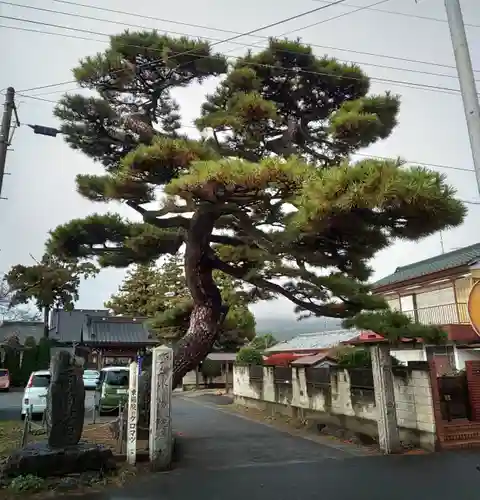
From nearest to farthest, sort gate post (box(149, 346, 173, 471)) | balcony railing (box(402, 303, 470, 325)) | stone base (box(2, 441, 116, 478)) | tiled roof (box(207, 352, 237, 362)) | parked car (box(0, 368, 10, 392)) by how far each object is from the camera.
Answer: stone base (box(2, 441, 116, 478))
gate post (box(149, 346, 173, 471))
balcony railing (box(402, 303, 470, 325))
parked car (box(0, 368, 10, 392))
tiled roof (box(207, 352, 237, 362))

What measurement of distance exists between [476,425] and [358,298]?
3730 millimetres

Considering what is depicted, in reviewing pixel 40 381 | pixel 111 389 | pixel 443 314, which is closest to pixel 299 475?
pixel 111 389

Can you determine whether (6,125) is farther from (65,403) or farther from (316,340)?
(316,340)

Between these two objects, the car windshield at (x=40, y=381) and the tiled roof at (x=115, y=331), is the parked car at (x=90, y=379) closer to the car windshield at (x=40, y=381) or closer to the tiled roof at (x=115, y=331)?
the tiled roof at (x=115, y=331)

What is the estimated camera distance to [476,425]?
9.77 meters

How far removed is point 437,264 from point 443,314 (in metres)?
4.22

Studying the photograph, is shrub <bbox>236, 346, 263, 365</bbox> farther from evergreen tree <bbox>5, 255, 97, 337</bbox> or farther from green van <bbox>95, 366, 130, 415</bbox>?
evergreen tree <bbox>5, 255, 97, 337</bbox>

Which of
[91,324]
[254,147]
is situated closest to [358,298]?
[254,147]

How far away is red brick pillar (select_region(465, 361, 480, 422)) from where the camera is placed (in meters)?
10.3

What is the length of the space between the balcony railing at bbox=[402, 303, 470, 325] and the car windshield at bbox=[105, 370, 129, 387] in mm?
10520

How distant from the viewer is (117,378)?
50.9 feet

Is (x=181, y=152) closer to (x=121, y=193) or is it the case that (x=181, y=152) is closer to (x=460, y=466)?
(x=121, y=193)

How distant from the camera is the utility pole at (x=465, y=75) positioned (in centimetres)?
451

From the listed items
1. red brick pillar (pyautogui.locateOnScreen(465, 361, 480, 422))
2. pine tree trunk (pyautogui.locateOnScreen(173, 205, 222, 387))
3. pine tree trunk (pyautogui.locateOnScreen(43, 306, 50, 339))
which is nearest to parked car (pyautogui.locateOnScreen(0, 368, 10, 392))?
pine tree trunk (pyautogui.locateOnScreen(43, 306, 50, 339))
